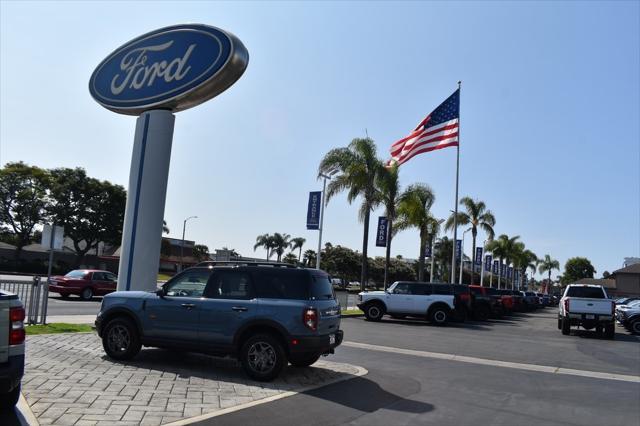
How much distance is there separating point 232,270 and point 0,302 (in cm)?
388

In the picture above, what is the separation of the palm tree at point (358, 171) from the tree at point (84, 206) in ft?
109

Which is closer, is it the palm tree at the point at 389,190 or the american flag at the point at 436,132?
the american flag at the point at 436,132

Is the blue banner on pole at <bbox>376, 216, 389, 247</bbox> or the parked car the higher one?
the blue banner on pole at <bbox>376, 216, 389, 247</bbox>

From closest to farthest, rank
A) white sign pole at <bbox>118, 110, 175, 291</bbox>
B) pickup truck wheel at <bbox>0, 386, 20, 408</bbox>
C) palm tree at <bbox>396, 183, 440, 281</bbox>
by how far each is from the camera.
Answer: pickup truck wheel at <bbox>0, 386, 20, 408</bbox>, white sign pole at <bbox>118, 110, 175, 291</bbox>, palm tree at <bbox>396, 183, 440, 281</bbox>

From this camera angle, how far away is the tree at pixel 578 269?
132m

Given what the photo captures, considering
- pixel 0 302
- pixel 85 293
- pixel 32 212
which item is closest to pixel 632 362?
pixel 0 302

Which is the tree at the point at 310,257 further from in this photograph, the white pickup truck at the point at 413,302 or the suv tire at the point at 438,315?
the suv tire at the point at 438,315

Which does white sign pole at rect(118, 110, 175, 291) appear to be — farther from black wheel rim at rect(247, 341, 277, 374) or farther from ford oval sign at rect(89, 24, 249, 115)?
black wheel rim at rect(247, 341, 277, 374)

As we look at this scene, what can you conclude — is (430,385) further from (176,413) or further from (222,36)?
(222,36)

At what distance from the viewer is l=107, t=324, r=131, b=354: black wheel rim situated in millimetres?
9117

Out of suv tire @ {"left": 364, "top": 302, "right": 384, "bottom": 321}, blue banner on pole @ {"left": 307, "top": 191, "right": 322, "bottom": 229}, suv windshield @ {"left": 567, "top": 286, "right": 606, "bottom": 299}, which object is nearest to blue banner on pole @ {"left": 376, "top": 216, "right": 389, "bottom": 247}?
blue banner on pole @ {"left": 307, "top": 191, "right": 322, "bottom": 229}

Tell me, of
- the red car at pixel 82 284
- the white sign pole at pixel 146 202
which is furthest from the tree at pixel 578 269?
the white sign pole at pixel 146 202

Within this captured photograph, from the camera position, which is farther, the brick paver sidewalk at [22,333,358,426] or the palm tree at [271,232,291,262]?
the palm tree at [271,232,291,262]

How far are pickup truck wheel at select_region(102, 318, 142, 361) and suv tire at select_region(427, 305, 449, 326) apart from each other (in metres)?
15.4
